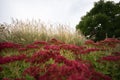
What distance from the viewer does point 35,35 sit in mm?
9656

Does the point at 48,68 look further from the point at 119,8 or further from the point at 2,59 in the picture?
the point at 119,8

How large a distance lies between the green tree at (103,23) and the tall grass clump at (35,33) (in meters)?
9.43

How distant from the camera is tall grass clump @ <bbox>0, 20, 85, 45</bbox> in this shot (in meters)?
9.43

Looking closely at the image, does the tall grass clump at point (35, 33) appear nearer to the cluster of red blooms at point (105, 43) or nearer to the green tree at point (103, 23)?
the cluster of red blooms at point (105, 43)

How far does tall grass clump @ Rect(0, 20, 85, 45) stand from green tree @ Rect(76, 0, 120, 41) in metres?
9.43

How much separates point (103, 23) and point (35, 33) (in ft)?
38.9

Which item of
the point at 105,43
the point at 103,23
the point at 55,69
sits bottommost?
the point at 55,69

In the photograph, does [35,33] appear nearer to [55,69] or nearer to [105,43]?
[105,43]

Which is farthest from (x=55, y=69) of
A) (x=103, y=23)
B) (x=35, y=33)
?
(x=103, y=23)

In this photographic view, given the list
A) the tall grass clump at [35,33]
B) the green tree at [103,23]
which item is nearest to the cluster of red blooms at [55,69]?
the tall grass clump at [35,33]

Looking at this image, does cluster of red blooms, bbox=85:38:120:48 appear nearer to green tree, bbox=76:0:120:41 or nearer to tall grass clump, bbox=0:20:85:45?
tall grass clump, bbox=0:20:85:45

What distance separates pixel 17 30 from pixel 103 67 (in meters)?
4.87

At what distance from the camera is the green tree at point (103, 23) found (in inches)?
795

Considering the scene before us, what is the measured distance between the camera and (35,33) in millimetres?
9766
